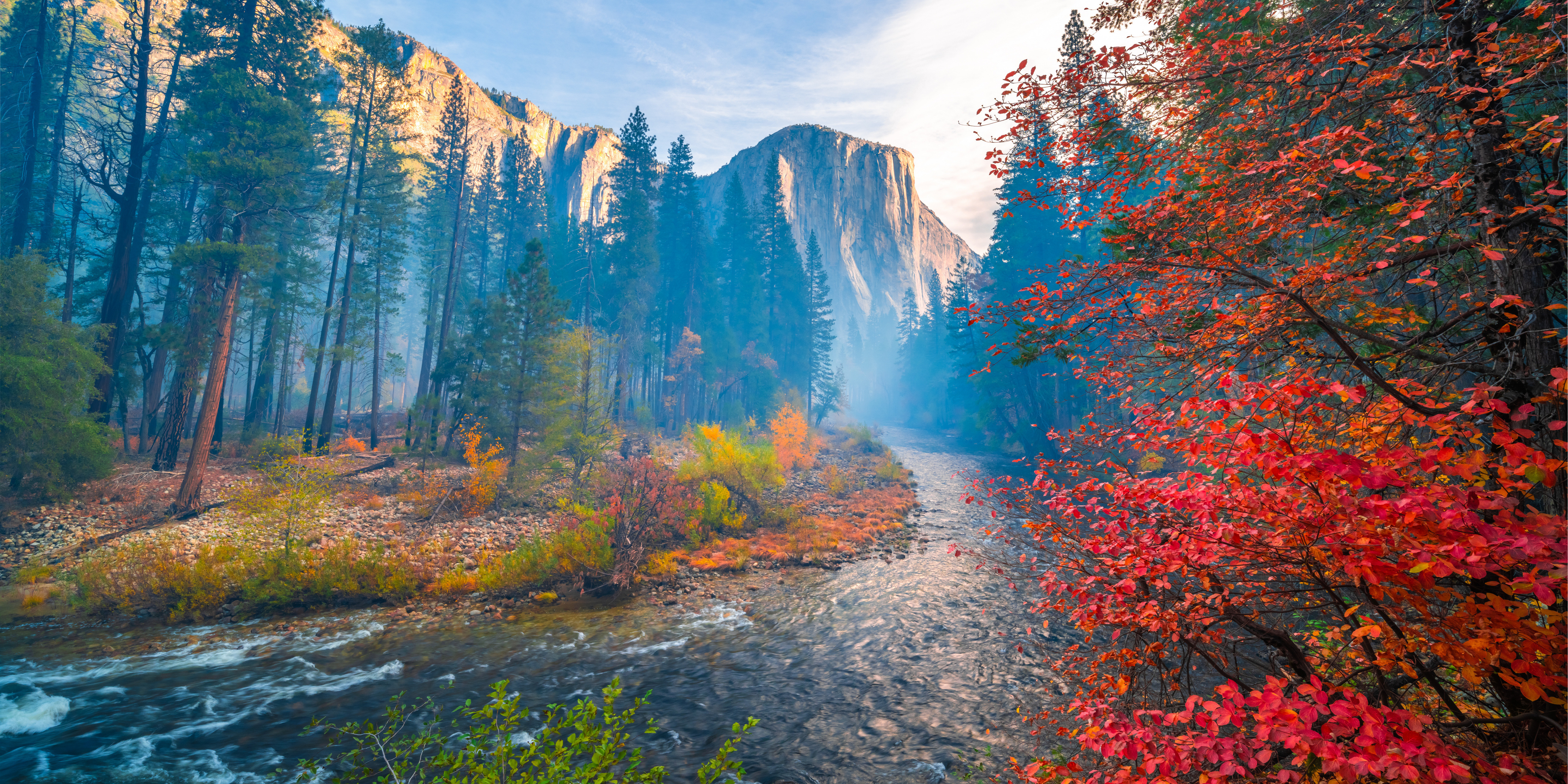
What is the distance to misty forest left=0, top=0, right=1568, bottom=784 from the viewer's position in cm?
265

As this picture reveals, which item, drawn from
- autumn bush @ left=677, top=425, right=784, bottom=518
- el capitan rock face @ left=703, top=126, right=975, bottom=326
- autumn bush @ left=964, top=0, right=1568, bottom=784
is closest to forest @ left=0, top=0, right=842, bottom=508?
autumn bush @ left=677, top=425, right=784, bottom=518

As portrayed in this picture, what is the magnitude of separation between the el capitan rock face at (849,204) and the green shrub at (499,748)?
105m

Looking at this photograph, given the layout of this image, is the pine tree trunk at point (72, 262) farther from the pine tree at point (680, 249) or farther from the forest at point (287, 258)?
the pine tree at point (680, 249)

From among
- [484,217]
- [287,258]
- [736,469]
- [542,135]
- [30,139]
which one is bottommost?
[736,469]

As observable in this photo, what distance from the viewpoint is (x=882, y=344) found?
4614 inches

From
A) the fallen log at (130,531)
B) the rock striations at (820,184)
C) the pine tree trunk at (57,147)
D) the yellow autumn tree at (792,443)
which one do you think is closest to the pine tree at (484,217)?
the pine tree trunk at (57,147)

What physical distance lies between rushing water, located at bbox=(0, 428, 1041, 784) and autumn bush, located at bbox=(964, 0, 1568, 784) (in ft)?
9.66

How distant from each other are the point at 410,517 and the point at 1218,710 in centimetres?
1736

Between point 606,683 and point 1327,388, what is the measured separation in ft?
27.3

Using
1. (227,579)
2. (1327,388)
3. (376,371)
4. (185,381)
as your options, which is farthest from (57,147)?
(1327,388)

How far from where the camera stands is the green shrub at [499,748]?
3.44m

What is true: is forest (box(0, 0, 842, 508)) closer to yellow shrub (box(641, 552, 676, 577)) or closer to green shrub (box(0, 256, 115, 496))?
→ green shrub (box(0, 256, 115, 496))

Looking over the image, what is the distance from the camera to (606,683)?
25.5ft

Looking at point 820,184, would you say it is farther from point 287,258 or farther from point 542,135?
point 287,258
